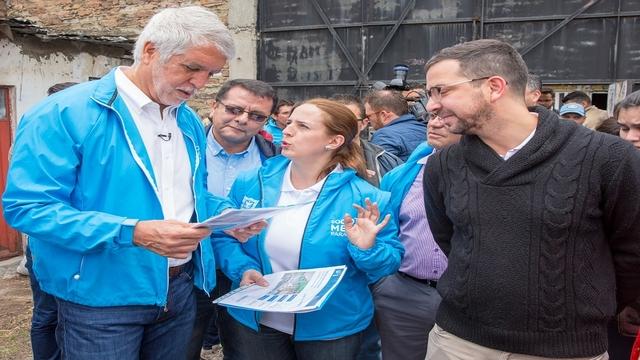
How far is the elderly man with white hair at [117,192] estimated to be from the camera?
1.87 m

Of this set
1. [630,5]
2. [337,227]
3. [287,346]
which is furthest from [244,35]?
[287,346]

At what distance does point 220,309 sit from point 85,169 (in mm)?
1384

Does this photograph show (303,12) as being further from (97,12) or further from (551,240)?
(551,240)

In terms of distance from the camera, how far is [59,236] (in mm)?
1841

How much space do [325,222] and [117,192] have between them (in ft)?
3.05

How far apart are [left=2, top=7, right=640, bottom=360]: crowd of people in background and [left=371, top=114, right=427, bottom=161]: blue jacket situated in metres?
1.73

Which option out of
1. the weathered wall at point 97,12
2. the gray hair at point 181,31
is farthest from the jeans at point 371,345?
the weathered wall at point 97,12

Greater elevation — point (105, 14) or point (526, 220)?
point (105, 14)

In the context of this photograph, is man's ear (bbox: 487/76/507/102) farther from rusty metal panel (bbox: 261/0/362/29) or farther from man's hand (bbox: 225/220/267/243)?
rusty metal panel (bbox: 261/0/362/29)

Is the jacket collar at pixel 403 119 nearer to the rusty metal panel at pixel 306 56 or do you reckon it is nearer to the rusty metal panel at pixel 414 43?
the rusty metal panel at pixel 414 43

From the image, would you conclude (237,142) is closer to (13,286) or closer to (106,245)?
(106,245)

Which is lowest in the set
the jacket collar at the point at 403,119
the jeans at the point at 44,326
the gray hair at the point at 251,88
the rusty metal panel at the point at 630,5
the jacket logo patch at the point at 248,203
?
the jeans at the point at 44,326

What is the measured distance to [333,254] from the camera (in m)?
2.49

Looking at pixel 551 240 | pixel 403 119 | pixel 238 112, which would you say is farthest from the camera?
pixel 403 119
